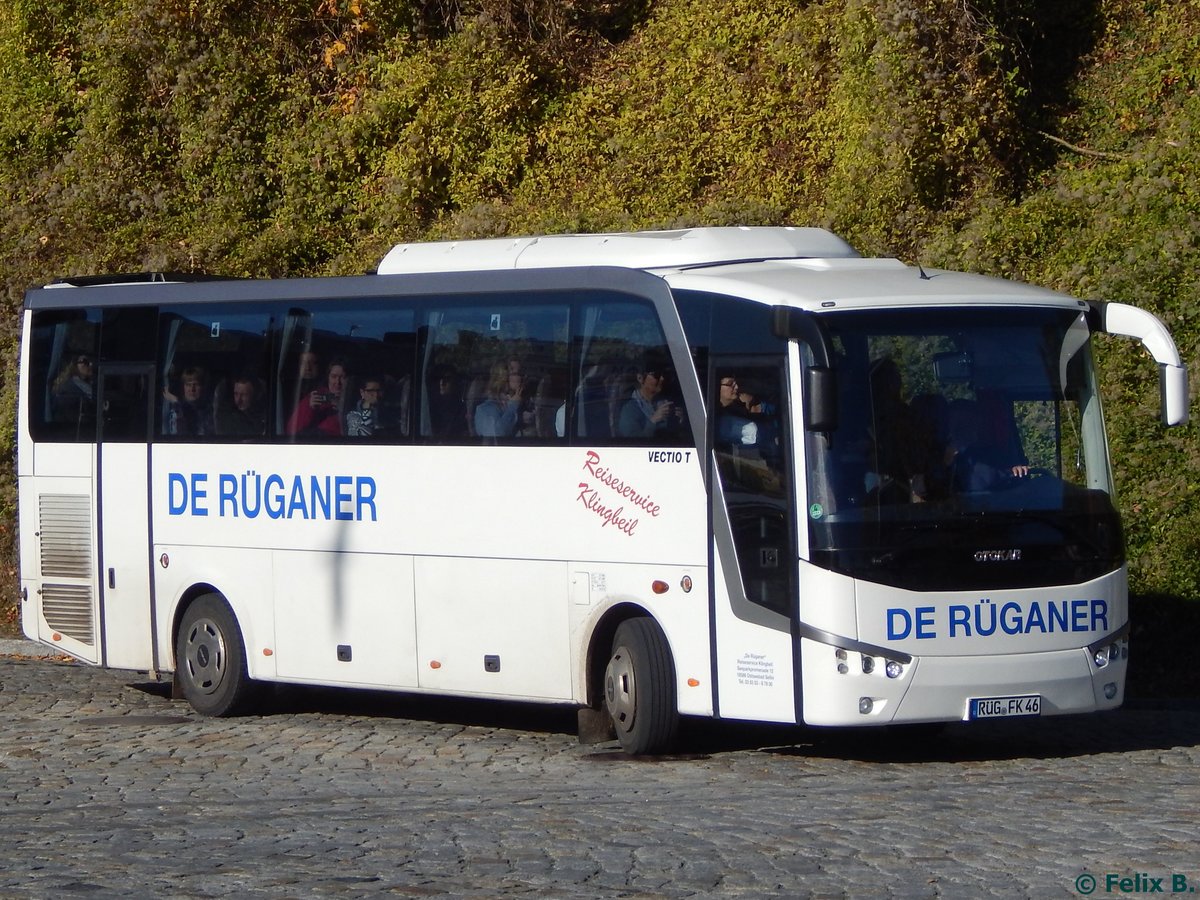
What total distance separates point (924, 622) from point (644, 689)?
195 centimetres

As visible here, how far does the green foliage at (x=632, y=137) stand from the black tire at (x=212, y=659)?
26.5 feet

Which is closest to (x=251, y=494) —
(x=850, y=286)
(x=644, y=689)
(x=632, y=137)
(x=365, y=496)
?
(x=365, y=496)

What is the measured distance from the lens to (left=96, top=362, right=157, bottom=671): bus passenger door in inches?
597

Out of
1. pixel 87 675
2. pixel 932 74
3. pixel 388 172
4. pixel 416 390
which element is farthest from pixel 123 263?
pixel 416 390

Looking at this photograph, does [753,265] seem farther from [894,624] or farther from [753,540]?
[894,624]

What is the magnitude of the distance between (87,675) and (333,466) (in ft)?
17.2

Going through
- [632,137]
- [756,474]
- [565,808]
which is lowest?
[565,808]

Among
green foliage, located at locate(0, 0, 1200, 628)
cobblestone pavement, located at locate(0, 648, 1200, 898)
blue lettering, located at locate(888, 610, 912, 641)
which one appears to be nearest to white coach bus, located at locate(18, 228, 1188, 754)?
blue lettering, located at locate(888, 610, 912, 641)

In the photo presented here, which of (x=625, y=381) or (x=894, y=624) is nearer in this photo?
(x=894, y=624)

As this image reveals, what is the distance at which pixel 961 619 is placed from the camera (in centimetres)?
1100

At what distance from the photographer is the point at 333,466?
1374 cm

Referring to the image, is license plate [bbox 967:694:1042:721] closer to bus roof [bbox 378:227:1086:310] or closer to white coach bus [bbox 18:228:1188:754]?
white coach bus [bbox 18:228:1188:754]

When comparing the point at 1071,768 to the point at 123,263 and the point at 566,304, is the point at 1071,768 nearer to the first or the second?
the point at 566,304

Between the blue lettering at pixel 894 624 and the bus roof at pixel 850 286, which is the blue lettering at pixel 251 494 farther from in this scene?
the blue lettering at pixel 894 624
